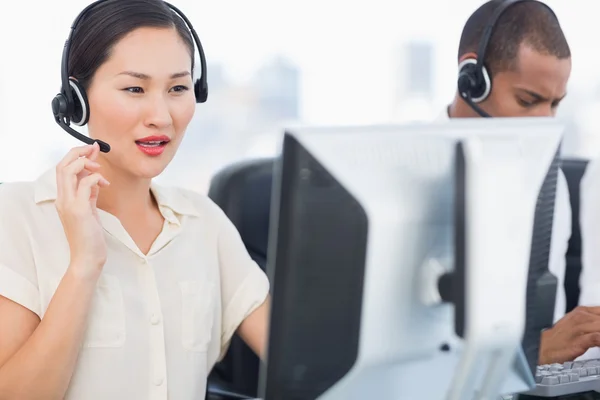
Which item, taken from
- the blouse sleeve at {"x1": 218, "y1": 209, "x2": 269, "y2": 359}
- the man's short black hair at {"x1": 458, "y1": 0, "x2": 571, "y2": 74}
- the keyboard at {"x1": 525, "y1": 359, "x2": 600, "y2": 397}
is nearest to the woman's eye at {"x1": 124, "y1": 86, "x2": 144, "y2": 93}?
the blouse sleeve at {"x1": 218, "y1": 209, "x2": 269, "y2": 359}

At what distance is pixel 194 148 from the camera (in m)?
3.19

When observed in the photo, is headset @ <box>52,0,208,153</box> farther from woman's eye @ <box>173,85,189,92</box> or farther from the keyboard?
the keyboard

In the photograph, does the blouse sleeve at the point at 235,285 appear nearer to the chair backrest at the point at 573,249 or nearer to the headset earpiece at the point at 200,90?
the headset earpiece at the point at 200,90

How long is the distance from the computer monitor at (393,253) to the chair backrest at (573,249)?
1.36 m

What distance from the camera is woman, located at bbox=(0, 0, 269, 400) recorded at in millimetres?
1177

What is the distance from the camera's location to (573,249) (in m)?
2.12

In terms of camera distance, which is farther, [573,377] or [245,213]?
[245,213]

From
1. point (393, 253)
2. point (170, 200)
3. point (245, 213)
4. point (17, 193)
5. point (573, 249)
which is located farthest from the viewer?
point (573, 249)

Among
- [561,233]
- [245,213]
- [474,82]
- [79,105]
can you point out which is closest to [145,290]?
[79,105]

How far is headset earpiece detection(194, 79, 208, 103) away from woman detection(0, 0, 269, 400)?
72mm

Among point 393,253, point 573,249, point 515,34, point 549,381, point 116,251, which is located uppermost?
point 515,34

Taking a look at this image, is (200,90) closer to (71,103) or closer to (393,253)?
(71,103)

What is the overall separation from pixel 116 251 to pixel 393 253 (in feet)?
2.03

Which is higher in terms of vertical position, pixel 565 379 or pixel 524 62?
pixel 524 62
